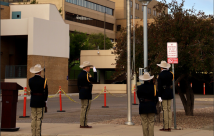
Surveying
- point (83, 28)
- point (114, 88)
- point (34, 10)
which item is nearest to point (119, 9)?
point (83, 28)

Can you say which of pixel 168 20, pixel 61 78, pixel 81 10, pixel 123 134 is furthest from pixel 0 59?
pixel 81 10

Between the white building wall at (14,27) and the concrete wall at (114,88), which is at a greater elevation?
the white building wall at (14,27)

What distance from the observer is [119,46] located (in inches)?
754

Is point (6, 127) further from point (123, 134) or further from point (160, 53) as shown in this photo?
point (160, 53)

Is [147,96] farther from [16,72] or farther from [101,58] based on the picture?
[101,58]

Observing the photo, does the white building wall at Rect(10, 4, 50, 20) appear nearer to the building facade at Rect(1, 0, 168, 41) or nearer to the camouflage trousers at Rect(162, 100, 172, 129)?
the building facade at Rect(1, 0, 168, 41)

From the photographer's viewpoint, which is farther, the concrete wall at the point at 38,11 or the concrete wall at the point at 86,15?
Answer: the concrete wall at the point at 86,15

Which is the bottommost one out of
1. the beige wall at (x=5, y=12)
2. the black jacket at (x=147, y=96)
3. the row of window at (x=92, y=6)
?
the black jacket at (x=147, y=96)

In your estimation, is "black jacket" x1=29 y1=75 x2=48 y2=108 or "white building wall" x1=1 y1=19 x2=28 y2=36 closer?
"black jacket" x1=29 y1=75 x2=48 y2=108

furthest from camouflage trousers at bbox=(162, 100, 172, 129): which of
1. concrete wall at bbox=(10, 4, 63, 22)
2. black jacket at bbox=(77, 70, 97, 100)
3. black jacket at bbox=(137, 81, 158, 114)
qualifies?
concrete wall at bbox=(10, 4, 63, 22)

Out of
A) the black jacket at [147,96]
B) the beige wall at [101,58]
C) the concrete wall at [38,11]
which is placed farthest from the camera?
the beige wall at [101,58]

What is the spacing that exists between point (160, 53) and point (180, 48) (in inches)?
29.5

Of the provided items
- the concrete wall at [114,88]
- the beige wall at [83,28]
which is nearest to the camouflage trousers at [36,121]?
the concrete wall at [114,88]

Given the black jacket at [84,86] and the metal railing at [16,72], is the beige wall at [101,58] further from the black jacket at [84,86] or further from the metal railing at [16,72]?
the black jacket at [84,86]
